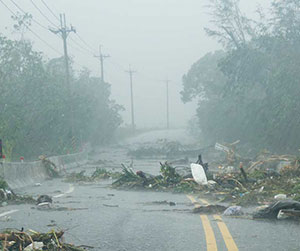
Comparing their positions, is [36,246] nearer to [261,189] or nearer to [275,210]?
[275,210]

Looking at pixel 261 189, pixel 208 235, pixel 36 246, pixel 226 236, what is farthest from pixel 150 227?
pixel 261 189

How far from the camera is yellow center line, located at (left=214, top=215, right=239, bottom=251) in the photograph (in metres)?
6.33

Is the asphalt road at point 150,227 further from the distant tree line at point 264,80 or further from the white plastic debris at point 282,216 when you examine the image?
the distant tree line at point 264,80

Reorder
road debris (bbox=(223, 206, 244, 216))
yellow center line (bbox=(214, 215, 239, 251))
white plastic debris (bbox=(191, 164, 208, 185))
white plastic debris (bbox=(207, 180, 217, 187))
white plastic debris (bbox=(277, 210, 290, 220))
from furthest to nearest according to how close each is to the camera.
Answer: white plastic debris (bbox=(191, 164, 208, 185)) → white plastic debris (bbox=(207, 180, 217, 187)) → road debris (bbox=(223, 206, 244, 216)) → white plastic debris (bbox=(277, 210, 290, 220)) → yellow center line (bbox=(214, 215, 239, 251))

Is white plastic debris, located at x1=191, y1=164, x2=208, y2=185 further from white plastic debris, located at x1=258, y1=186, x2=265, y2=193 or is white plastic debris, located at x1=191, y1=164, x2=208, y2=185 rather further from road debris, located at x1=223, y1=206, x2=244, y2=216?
road debris, located at x1=223, y1=206, x2=244, y2=216

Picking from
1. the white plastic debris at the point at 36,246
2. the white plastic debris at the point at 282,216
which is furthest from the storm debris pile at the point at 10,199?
the white plastic debris at the point at 36,246

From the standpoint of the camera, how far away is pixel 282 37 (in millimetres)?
32750

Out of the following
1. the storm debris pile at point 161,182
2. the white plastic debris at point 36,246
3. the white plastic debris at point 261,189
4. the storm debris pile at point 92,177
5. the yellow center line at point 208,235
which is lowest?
the storm debris pile at point 92,177

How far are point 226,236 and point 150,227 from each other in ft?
4.55

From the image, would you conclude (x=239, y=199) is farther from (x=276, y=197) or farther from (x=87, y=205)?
(x=87, y=205)

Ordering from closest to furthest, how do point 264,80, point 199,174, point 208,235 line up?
point 208,235 < point 199,174 < point 264,80

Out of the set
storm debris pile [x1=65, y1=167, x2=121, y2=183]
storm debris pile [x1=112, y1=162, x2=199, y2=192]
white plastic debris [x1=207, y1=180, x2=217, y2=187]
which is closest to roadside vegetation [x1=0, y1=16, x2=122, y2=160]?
storm debris pile [x1=65, y1=167, x2=121, y2=183]

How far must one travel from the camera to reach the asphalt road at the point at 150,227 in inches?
258

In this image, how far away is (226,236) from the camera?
7.07m
